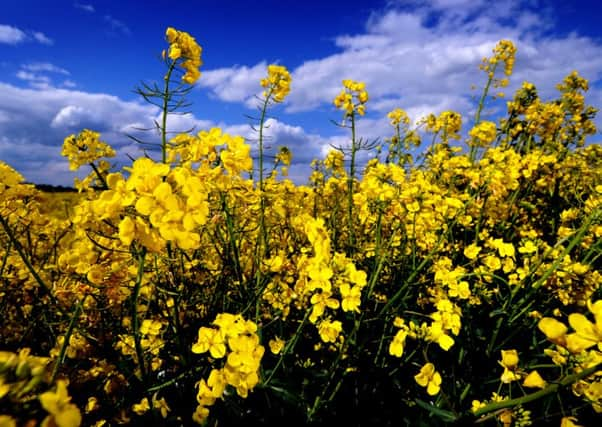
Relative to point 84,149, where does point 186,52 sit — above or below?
above

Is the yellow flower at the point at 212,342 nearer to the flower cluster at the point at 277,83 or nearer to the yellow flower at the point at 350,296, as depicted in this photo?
the yellow flower at the point at 350,296

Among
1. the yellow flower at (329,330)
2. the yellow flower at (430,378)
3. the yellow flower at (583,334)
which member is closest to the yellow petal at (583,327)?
the yellow flower at (583,334)

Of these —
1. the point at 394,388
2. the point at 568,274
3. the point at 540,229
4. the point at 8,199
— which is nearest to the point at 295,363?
the point at 394,388

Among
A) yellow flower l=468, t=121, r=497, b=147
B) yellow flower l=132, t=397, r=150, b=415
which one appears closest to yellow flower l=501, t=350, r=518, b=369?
yellow flower l=132, t=397, r=150, b=415

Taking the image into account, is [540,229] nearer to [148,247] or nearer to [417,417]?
[417,417]

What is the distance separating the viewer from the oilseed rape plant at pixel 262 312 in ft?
4.01

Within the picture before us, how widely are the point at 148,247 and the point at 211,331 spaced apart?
41 centimetres

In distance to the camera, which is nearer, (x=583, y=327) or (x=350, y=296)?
(x=583, y=327)

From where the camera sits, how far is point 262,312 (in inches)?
110

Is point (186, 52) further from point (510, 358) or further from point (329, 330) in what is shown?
point (510, 358)

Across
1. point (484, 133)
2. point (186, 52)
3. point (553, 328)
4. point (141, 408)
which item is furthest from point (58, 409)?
point (484, 133)

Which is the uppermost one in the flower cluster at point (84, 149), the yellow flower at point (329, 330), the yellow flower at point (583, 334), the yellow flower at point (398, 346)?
the flower cluster at point (84, 149)

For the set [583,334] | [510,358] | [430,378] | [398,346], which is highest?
[583,334]

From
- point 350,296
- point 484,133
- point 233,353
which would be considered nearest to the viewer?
point 233,353
